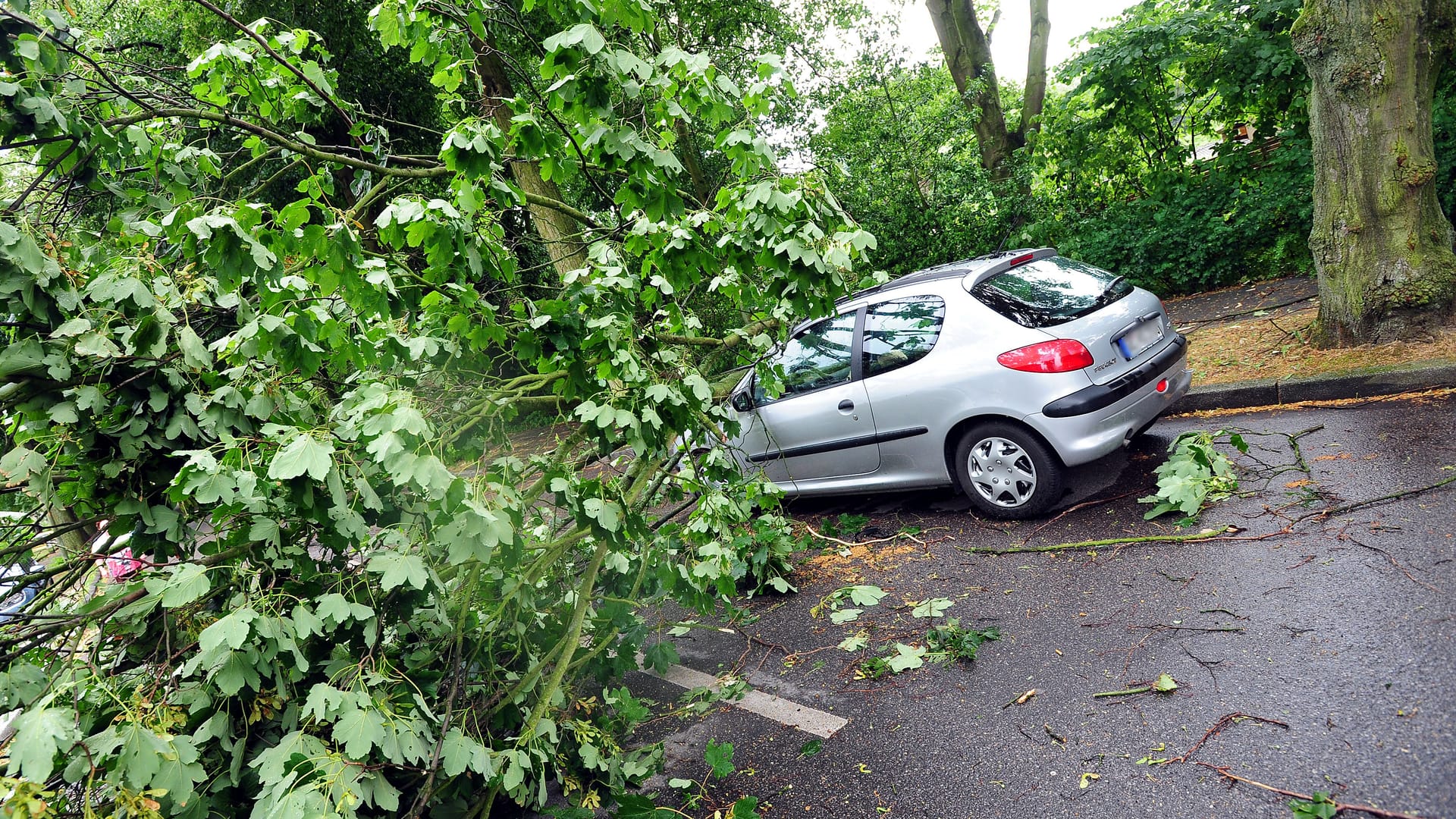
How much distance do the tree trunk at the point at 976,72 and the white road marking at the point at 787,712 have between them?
416 inches

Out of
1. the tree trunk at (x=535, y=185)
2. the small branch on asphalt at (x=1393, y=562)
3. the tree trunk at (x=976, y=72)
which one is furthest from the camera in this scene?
the tree trunk at (x=976, y=72)

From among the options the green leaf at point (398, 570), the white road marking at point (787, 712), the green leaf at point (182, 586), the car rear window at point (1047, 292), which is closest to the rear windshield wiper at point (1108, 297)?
the car rear window at point (1047, 292)

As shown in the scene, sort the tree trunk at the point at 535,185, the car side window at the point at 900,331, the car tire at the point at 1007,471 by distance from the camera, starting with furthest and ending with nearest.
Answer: the tree trunk at the point at 535,185 < the car side window at the point at 900,331 < the car tire at the point at 1007,471

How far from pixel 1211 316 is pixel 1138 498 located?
5.35 m

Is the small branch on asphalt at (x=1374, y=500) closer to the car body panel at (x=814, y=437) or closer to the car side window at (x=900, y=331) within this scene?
the car side window at (x=900, y=331)

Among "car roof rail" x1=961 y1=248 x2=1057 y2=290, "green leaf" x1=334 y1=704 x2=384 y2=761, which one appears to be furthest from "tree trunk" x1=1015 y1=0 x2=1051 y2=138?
"green leaf" x1=334 y1=704 x2=384 y2=761

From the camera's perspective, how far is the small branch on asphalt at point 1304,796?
2393mm

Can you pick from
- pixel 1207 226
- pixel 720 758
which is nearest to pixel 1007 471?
pixel 720 758

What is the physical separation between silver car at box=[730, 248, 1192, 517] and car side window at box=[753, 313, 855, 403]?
0.04 ft

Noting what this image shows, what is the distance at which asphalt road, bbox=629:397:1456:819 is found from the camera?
2.78m

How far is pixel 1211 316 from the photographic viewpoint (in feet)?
30.7

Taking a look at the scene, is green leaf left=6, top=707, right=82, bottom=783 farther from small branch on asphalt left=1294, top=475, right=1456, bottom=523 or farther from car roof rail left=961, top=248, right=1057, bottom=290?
small branch on asphalt left=1294, top=475, right=1456, bottom=523

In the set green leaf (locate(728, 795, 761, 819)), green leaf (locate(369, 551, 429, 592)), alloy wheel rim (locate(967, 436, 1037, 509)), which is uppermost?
green leaf (locate(369, 551, 429, 592))

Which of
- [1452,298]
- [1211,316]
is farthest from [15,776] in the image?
[1211,316]
